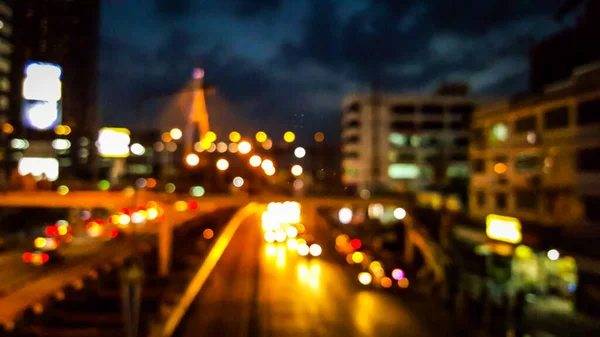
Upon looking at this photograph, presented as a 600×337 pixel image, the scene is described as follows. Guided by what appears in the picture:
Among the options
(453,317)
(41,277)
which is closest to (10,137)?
(41,277)

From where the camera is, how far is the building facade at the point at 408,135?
42.5 metres

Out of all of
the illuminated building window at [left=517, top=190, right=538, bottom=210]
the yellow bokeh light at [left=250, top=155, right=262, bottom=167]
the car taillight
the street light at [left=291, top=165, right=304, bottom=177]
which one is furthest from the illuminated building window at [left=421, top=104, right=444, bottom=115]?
the street light at [left=291, top=165, right=304, bottom=177]

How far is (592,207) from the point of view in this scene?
16.4 meters

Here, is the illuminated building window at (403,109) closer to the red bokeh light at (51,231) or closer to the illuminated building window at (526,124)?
the illuminated building window at (526,124)

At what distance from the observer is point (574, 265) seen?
17.1m

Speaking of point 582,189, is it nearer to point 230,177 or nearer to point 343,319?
point 343,319

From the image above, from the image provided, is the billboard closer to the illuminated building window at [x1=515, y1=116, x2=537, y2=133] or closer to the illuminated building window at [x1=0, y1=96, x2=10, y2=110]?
the illuminated building window at [x1=0, y1=96, x2=10, y2=110]

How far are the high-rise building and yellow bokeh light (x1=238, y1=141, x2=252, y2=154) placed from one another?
630 centimetres

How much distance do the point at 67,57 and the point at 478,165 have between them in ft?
66.1

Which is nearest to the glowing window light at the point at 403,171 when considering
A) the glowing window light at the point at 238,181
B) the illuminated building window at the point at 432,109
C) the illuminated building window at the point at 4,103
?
the illuminated building window at the point at 432,109

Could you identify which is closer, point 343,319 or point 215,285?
point 343,319

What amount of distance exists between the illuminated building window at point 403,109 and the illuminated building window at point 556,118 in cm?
2367

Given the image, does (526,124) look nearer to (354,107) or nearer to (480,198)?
(480,198)

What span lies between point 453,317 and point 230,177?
10.8 metres
